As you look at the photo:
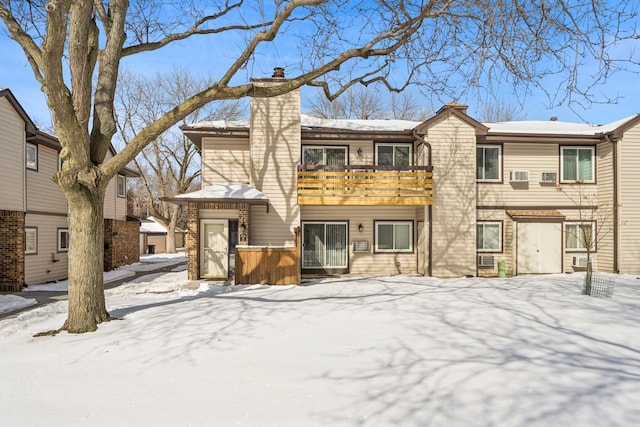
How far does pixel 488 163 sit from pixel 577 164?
12.1ft

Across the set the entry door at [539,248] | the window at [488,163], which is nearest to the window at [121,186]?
the window at [488,163]

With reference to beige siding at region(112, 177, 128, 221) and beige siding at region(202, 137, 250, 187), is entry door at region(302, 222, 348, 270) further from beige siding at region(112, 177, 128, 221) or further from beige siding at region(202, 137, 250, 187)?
beige siding at region(112, 177, 128, 221)

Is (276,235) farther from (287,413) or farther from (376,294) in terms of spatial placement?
(287,413)

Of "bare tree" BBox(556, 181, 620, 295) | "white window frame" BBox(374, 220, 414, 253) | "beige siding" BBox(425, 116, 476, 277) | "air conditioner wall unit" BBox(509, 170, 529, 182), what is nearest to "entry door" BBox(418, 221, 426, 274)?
"white window frame" BBox(374, 220, 414, 253)

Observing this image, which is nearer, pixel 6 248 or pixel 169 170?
pixel 6 248

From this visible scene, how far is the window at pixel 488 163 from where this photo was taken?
14633 millimetres

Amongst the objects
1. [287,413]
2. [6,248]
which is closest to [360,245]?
[287,413]

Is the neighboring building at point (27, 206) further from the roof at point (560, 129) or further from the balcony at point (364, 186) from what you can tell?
the roof at point (560, 129)

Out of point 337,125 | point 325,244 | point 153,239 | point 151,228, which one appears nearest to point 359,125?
point 337,125

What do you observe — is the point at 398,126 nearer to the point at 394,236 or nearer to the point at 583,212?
the point at 394,236

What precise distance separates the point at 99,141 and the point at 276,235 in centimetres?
737

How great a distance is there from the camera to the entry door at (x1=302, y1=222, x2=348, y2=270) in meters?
14.6

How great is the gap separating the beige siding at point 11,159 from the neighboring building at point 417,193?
5.52 m

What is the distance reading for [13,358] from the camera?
17.9 ft
